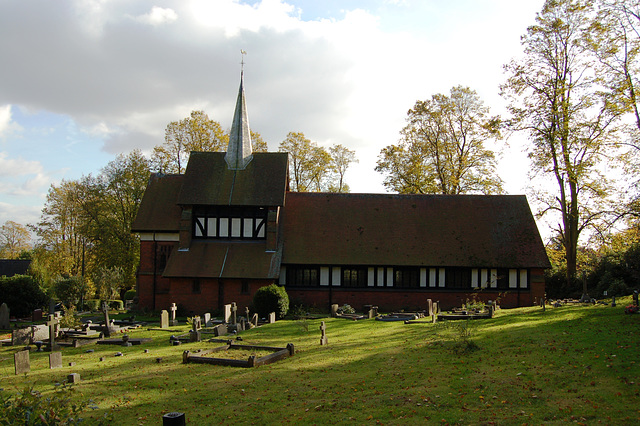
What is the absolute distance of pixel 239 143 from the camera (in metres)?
37.7

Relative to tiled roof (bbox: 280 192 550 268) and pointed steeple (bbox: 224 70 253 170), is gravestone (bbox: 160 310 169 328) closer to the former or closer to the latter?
tiled roof (bbox: 280 192 550 268)

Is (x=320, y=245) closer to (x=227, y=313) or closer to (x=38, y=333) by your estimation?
(x=227, y=313)

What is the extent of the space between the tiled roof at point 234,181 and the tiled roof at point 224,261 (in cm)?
298

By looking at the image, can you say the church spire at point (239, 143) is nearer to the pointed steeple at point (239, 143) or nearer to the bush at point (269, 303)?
the pointed steeple at point (239, 143)

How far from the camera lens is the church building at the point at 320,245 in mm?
32719

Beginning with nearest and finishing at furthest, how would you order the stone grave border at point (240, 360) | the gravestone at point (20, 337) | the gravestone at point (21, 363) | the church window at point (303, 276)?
1. the gravestone at point (21, 363)
2. the stone grave border at point (240, 360)
3. the gravestone at point (20, 337)
4. the church window at point (303, 276)

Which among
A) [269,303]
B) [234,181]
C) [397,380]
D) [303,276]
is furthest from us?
[234,181]

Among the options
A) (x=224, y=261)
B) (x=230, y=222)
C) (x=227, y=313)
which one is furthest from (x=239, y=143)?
(x=227, y=313)

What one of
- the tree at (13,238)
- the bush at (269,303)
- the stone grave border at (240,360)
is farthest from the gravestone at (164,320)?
the tree at (13,238)

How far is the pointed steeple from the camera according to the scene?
37094 mm

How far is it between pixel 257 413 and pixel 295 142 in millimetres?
42477

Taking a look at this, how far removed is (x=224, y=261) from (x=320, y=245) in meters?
6.48

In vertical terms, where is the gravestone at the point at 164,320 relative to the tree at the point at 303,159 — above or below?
below

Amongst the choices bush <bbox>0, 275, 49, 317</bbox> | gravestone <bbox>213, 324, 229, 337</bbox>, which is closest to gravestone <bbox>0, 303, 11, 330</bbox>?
bush <bbox>0, 275, 49, 317</bbox>
